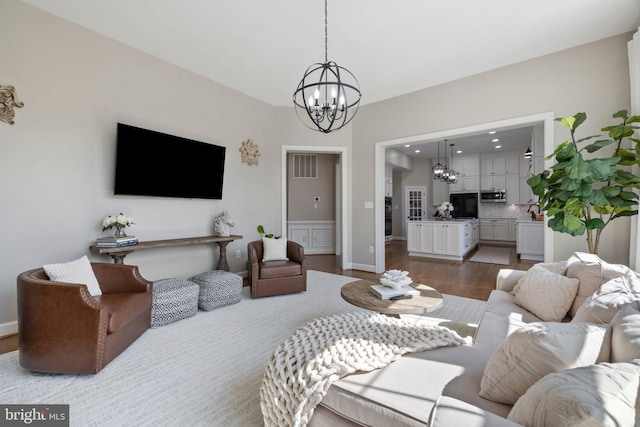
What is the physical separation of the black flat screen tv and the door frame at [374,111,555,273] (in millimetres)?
2764

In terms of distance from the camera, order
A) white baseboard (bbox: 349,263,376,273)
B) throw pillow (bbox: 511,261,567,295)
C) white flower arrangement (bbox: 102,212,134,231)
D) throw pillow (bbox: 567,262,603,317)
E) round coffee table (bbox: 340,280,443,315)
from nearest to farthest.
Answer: throw pillow (bbox: 567,262,603,317) → round coffee table (bbox: 340,280,443,315) → throw pillow (bbox: 511,261,567,295) → white flower arrangement (bbox: 102,212,134,231) → white baseboard (bbox: 349,263,376,273)

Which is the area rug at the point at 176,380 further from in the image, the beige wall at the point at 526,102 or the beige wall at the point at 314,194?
the beige wall at the point at 314,194

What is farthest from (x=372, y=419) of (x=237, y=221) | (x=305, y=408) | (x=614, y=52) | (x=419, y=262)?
(x=419, y=262)

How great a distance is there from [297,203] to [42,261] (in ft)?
16.9

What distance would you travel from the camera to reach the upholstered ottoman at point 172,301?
9.07 ft

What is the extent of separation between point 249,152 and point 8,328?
360 centimetres

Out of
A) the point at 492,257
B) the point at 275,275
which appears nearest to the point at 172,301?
the point at 275,275

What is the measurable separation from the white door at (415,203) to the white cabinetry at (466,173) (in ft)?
3.27

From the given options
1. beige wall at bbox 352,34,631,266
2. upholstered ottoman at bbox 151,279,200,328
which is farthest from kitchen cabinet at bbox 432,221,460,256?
upholstered ottoman at bbox 151,279,200,328

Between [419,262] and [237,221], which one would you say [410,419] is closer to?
[237,221]

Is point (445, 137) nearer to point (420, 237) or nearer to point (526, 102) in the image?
point (526, 102)

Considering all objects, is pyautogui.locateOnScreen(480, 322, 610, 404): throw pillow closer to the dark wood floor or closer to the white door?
the dark wood floor

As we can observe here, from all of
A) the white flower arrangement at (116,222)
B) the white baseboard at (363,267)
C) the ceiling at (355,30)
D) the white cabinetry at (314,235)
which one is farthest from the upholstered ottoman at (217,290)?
the white cabinetry at (314,235)

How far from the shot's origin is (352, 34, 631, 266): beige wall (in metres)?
3.22
